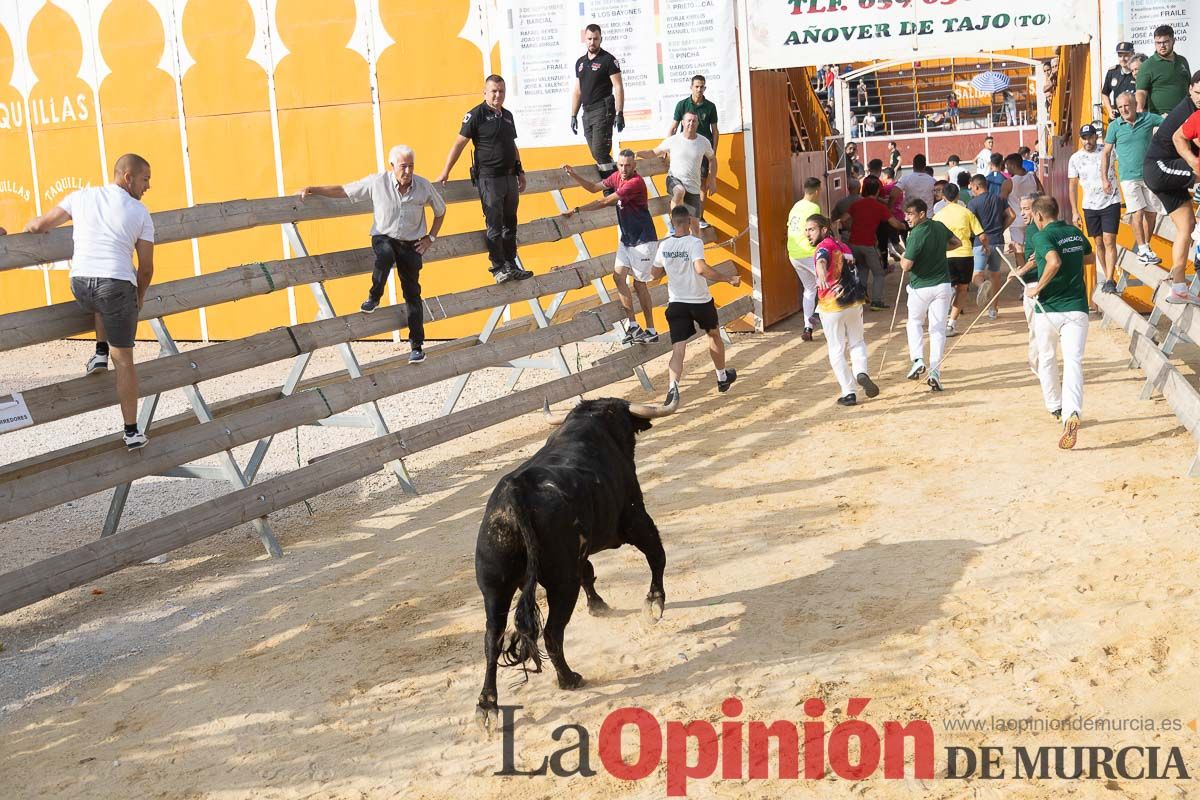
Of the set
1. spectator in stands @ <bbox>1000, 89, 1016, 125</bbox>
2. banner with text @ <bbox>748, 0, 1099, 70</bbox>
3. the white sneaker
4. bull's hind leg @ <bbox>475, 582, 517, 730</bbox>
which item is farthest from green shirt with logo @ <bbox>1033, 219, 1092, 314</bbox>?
spectator in stands @ <bbox>1000, 89, 1016, 125</bbox>

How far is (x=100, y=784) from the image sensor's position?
5.88 m

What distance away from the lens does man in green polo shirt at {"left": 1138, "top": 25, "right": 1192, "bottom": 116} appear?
13.1 metres

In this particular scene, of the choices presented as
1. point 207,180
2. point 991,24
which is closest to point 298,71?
point 207,180

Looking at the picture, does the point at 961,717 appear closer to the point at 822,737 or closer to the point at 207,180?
the point at 822,737

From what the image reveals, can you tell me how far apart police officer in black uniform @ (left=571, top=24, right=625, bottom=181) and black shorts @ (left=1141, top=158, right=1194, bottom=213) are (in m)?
5.74

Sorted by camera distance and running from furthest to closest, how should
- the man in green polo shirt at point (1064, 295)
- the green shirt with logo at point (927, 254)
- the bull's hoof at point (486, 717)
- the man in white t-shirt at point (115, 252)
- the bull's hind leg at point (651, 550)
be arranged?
the green shirt with logo at point (927, 254) → the man in green polo shirt at point (1064, 295) → the man in white t-shirt at point (115, 252) → the bull's hind leg at point (651, 550) → the bull's hoof at point (486, 717)

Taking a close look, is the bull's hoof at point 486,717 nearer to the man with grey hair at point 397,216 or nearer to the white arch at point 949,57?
the man with grey hair at point 397,216

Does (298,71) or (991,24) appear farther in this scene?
(298,71)

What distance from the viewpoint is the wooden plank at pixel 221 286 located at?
8258mm

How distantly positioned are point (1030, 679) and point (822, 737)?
1.12 meters

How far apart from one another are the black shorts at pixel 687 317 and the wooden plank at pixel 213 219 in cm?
219

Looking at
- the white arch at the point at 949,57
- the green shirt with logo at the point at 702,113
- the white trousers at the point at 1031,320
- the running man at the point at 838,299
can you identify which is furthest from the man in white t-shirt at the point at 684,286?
the white arch at the point at 949,57

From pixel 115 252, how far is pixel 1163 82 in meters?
Answer: 10.4

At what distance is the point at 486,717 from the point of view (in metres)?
5.98
